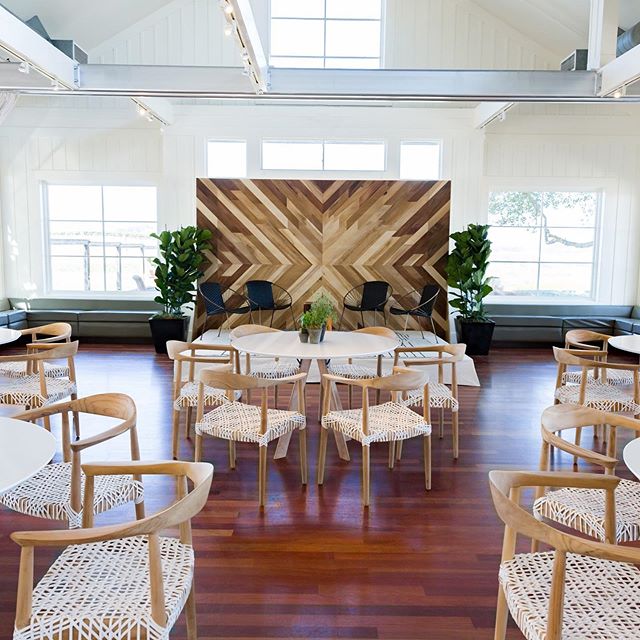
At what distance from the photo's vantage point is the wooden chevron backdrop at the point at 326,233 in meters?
8.91

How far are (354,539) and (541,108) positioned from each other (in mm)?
8124

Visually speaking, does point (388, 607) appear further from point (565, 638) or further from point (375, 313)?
point (375, 313)

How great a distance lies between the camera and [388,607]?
240 centimetres

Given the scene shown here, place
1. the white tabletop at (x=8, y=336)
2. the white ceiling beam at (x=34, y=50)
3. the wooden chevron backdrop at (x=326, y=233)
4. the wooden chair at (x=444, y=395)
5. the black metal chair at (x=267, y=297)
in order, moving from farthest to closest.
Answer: the wooden chevron backdrop at (x=326, y=233) < the black metal chair at (x=267, y=297) < the white ceiling beam at (x=34, y=50) < the white tabletop at (x=8, y=336) < the wooden chair at (x=444, y=395)

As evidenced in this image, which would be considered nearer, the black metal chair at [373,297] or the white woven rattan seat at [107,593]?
the white woven rattan seat at [107,593]

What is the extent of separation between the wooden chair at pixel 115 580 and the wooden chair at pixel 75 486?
1.05 ft

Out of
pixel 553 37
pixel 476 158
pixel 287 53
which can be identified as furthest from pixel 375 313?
pixel 553 37

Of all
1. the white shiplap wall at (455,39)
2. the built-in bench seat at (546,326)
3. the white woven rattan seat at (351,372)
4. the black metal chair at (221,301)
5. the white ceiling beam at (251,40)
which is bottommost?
the built-in bench seat at (546,326)

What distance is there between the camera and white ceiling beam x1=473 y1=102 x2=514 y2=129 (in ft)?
25.2

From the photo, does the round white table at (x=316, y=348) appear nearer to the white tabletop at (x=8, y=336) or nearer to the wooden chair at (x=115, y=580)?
the white tabletop at (x=8, y=336)

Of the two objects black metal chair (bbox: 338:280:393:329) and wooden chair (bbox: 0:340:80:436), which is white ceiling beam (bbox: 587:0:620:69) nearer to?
black metal chair (bbox: 338:280:393:329)

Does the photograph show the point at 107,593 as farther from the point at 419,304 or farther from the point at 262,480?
the point at 419,304

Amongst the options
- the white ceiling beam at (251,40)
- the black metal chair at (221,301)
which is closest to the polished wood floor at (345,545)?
the white ceiling beam at (251,40)

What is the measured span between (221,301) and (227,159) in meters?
2.25
